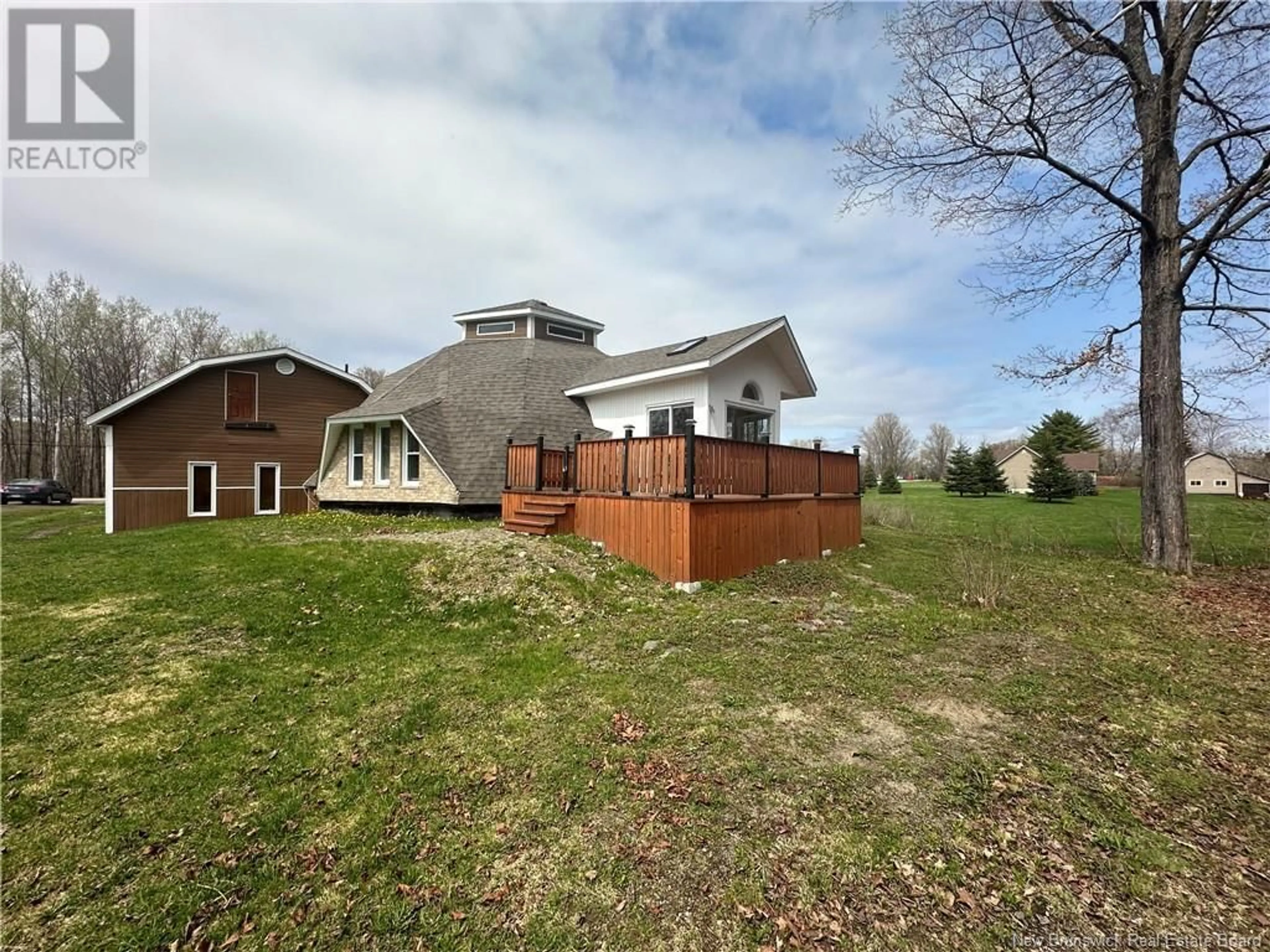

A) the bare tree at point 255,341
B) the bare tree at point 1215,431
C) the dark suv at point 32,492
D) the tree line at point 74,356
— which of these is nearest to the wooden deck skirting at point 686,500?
the bare tree at point 1215,431

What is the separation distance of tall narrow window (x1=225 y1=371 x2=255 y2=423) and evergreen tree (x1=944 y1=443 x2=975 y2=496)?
1860 inches

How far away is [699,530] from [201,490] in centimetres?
1988

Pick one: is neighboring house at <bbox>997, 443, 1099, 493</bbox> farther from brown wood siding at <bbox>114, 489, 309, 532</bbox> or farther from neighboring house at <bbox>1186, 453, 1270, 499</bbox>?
brown wood siding at <bbox>114, 489, 309, 532</bbox>

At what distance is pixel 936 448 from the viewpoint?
72.5 meters

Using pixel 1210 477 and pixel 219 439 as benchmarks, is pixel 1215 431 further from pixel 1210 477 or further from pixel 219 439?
pixel 1210 477

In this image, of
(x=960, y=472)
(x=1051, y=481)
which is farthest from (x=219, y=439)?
(x=960, y=472)

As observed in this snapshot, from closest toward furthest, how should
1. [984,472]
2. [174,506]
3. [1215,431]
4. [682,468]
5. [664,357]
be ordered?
[682,468], [1215,431], [664,357], [174,506], [984,472]

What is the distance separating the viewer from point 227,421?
1931cm

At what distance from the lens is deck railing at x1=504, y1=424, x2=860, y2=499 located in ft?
27.7

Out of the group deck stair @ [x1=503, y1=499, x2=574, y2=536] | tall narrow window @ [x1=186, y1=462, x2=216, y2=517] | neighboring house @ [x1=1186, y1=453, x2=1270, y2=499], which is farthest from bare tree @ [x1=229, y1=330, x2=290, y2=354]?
neighboring house @ [x1=1186, y1=453, x2=1270, y2=499]

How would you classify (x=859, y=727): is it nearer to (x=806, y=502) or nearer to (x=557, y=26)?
(x=806, y=502)

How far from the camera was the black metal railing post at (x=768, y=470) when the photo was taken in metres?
9.83

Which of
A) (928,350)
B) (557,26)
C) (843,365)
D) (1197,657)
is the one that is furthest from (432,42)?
(843,365)

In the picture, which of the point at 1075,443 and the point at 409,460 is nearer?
the point at 409,460
